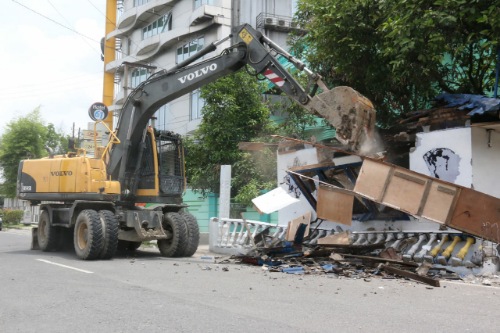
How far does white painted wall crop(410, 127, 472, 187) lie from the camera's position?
11.3m

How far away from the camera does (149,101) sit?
13.1 metres

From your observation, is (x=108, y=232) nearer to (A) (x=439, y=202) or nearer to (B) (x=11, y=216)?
(A) (x=439, y=202)

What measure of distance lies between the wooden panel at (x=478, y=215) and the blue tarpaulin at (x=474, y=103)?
1.95 m

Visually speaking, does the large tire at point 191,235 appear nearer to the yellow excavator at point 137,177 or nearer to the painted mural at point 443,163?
the yellow excavator at point 137,177

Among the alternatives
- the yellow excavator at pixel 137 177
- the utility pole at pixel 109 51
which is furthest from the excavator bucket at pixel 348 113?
the utility pole at pixel 109 51

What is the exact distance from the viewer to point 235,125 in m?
19.3

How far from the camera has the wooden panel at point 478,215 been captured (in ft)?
33.4

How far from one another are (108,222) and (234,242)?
4.58 metres

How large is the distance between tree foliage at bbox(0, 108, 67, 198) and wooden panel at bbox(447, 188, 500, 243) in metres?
33.1

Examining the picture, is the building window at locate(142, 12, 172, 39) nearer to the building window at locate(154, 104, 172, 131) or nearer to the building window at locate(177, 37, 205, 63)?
the building window at locate(177, 37, 205, 63)

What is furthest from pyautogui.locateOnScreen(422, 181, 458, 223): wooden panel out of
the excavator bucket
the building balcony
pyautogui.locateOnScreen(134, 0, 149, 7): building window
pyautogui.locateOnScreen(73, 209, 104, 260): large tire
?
pyautogui.locateOnScreen(134, 0, 149, 7): building window

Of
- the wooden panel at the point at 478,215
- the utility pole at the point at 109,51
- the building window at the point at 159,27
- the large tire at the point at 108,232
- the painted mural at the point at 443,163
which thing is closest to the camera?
the wooden panel at the point at 478,215

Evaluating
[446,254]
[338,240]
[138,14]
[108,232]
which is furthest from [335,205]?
[138,14]

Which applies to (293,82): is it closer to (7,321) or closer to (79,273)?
(79,273)
